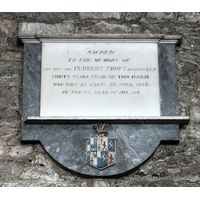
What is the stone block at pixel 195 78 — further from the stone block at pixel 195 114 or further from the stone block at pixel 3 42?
the stone block at pixel 3 42

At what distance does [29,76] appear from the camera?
4.48m

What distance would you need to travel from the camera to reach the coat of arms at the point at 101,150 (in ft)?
13.6

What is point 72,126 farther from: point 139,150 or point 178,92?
point 178,92

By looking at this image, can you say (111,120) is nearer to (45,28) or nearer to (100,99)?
(100,99)

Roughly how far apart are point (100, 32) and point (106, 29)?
8 centimetres

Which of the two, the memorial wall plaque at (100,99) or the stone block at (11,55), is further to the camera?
the stone block at (11,55)

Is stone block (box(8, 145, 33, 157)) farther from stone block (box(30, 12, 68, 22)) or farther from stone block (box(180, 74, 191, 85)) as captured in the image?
stone block (box(180, 74, 191, 85))

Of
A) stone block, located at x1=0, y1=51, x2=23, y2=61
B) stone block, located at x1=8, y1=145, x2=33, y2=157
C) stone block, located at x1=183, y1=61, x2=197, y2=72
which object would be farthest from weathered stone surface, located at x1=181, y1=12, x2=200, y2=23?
stone block, located at x1=8, y1=145, x2=33, y2=157

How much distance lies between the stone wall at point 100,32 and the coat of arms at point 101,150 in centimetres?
19

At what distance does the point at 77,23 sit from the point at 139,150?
165 cm

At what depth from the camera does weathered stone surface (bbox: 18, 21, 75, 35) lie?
15.4 ft

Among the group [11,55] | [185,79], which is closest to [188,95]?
[185,79]

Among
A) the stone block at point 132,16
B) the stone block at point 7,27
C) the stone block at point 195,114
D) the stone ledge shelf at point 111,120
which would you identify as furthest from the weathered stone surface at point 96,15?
the stone block at point 195,114

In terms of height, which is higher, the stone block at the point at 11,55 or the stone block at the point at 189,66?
the stone block at the point at 11,55
